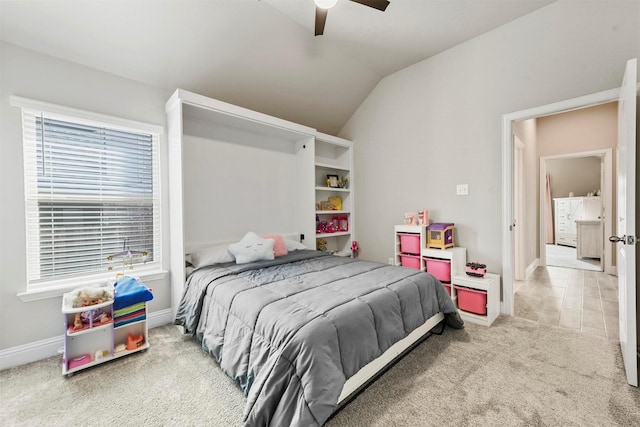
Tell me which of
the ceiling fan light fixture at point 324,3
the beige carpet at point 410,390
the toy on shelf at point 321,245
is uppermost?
the ceiling fan light fixture at point 324,3

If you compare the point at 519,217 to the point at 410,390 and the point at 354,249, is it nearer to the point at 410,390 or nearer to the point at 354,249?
the point at 354,249

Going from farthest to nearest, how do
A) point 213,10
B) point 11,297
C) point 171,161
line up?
point 171,161, point 213,10, point 11,297

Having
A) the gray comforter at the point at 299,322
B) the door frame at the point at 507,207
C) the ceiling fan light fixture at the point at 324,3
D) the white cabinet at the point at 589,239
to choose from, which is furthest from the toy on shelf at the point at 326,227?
the white cabinet at the point at 589,239

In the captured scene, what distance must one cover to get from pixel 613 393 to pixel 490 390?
72cm

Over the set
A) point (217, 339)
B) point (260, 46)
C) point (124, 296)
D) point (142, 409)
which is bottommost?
point (142, 409)

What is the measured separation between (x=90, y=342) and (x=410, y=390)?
2.28 m

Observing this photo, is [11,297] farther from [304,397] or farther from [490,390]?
[490,390]

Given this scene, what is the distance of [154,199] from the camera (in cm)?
267

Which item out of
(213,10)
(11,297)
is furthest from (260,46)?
(11,297)

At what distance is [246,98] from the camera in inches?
125

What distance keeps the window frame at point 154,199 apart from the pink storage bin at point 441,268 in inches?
113

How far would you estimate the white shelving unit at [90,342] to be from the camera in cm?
183

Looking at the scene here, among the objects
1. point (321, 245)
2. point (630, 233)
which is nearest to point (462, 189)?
point (630, 233)

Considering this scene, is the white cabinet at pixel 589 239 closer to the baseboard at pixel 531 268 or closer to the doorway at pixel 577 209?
the doorway at pixel 577 209
